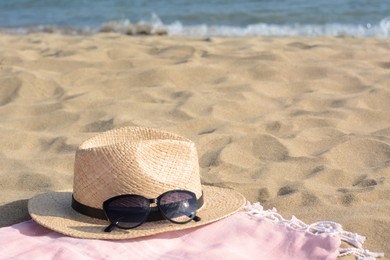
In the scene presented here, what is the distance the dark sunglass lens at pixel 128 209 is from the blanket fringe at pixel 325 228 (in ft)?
1.79

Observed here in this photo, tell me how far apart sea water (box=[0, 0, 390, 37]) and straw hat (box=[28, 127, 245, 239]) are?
6.70 meters

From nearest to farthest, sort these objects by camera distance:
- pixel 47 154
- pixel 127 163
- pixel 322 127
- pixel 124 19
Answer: pixel 127 163, pixel 47 154, pixel 322 127, pixel 124 19

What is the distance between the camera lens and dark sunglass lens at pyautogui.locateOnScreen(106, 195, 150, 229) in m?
2.53

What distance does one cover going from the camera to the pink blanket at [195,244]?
2438mm

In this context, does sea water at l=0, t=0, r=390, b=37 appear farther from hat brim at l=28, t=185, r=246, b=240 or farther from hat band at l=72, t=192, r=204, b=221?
hat band at l=72, t=192, r=204, b=221

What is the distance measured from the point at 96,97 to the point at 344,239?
2633mm

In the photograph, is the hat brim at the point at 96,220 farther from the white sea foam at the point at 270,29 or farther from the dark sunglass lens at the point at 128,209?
the white sea foam at the point at 270,29

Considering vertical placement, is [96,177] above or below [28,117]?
above

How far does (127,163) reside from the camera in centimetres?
258

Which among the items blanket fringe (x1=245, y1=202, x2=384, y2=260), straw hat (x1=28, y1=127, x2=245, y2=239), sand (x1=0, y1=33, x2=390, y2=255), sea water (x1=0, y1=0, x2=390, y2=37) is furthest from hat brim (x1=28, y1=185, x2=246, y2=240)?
sea water (x1=0, y1=0, x2=390, y2=37)

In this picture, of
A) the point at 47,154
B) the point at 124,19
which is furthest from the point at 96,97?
the point at 124,19

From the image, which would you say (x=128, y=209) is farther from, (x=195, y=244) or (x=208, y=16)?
(x=208, y=16)

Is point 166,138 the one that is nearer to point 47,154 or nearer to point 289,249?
point 289,249

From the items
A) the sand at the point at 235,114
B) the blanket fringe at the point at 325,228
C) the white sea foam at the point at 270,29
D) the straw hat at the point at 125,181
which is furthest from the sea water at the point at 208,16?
the straw hat at the point at 125,181
